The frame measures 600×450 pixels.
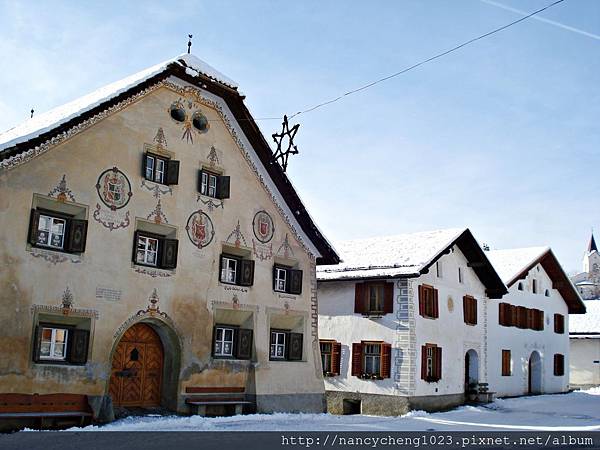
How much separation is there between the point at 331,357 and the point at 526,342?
12.7m

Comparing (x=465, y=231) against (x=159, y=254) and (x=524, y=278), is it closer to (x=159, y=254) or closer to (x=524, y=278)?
(x=524, y=278)

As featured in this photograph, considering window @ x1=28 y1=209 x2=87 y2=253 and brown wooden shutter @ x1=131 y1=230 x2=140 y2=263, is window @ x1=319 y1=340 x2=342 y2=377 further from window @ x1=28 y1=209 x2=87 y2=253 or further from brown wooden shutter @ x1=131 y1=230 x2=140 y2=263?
window @ x1=28 y1=209 x2=87 y2=253

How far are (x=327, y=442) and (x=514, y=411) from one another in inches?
541

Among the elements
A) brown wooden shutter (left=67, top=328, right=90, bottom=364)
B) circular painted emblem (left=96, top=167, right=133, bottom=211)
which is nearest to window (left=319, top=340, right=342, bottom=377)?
circular painted emblem (left=96, top=167, right=133, bottom=211)

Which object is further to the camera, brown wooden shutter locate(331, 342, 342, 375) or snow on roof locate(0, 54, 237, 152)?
brown wooden shutter locate(331, 342, 342, 375)

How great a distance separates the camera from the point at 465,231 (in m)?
28.2

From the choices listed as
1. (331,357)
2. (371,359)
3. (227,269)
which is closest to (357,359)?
(371,359)

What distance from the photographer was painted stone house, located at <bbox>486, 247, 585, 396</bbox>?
31.8 metres

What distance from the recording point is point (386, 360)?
82.6 ft

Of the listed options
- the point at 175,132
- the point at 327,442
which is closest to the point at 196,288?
the point at 175,132

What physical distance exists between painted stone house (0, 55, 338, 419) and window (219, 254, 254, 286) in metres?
0.06

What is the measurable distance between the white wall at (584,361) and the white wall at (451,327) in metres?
16.0

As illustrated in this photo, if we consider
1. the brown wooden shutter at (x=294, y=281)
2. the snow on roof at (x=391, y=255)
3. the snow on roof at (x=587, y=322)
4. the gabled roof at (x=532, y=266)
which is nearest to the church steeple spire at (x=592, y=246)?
the snow on roof at (x=587, y=322)

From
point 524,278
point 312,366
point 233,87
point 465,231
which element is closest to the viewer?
point 233,87
